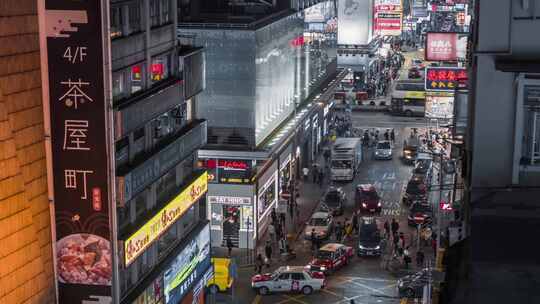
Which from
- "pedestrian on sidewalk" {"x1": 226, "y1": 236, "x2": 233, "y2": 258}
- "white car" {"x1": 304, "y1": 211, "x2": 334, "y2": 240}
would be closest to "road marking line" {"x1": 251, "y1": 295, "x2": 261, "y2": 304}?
"pedestrian on sidewalk" {"x1": 226, "y1": 236, "x2": 233, "y2": 258}

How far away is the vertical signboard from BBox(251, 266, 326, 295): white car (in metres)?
20.2

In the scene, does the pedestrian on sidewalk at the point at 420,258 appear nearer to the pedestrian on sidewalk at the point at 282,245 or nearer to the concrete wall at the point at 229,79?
the pedestrian on sidewalk at the point at 282,245

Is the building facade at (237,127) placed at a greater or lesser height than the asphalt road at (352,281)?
greater

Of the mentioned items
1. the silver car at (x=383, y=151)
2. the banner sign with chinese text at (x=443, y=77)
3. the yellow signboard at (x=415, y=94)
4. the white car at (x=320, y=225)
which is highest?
the banner sign with chinese text at (x=443, y=77)

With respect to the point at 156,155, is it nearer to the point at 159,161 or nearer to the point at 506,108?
the point at 159,161

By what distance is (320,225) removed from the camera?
59.8 m

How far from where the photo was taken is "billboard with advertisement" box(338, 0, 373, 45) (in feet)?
378

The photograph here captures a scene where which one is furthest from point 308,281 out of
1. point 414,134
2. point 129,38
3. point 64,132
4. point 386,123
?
point 386,123

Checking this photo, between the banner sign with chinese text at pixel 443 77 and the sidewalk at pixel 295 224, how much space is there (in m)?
12.6

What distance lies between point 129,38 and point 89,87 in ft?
23.0

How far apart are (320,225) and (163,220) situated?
77.5 ft

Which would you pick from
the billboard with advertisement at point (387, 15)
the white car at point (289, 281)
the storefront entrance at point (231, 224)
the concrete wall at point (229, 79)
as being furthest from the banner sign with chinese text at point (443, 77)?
the billboard with advertisement at point (387, 15)

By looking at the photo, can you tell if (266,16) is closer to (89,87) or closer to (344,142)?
(344,142)

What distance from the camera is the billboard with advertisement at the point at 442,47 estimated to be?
54906mm
